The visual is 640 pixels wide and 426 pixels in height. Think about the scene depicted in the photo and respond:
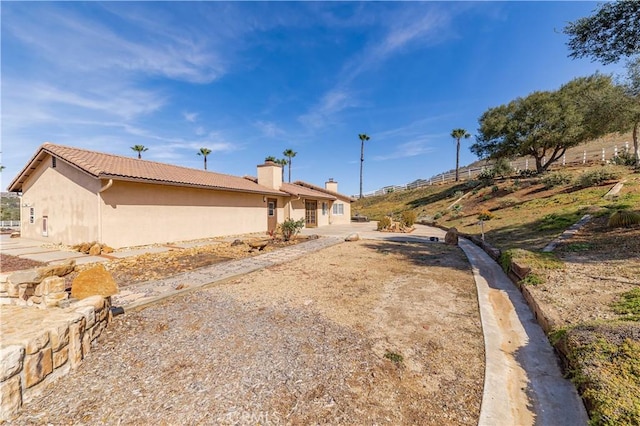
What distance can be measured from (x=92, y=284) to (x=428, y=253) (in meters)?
9.47

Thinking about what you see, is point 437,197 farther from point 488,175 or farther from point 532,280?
point 532,280

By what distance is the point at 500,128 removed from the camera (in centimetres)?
2614

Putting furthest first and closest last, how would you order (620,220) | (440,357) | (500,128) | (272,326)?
(500,128)
(620,220)
(272,326)
(440,357)

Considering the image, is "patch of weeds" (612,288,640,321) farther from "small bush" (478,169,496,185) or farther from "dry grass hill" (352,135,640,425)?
"small bush" (478,169,496,185)

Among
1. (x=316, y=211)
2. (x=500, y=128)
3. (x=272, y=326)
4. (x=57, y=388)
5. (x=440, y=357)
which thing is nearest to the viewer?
(x=57, y=388)

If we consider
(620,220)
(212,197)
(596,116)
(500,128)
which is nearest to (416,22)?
(596,116)

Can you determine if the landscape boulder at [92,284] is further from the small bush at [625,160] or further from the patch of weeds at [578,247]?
the small bush at [625,160]

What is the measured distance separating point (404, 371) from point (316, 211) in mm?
20112

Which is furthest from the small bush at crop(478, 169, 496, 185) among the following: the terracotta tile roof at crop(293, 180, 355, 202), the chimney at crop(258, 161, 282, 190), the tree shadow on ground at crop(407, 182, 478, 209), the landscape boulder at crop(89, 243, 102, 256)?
the landscape boulder at crop(89, 243, 102, 256)

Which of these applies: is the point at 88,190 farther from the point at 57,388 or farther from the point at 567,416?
the point at 567,416

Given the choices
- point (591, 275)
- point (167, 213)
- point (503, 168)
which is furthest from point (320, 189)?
point (591, 275)

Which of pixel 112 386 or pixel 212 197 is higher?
pixel 212 197

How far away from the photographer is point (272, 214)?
18.6 metres

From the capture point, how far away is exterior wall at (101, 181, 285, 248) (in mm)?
10180
